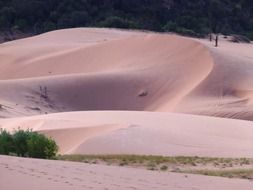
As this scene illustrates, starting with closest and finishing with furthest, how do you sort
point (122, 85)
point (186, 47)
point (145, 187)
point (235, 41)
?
point (145, 187)
point (122, 85)
point (186, 47)
point (235, 41)

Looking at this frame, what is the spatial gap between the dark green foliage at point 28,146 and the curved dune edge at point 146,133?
332 cm

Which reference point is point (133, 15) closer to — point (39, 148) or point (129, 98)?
point (129, 98)

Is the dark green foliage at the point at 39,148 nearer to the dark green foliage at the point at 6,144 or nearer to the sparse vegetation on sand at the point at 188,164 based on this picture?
the sparse vegetation on sand at the point at 188,164

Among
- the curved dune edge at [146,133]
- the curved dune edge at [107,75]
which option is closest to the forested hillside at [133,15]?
the curved dune edge at [107,75]

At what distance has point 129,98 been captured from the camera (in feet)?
119

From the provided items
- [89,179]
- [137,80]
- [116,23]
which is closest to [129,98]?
[137,80]

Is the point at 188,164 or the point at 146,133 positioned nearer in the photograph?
the point at 188,164

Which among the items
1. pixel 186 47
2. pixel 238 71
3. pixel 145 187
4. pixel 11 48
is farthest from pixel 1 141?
pixel 11 48

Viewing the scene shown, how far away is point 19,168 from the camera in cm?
920

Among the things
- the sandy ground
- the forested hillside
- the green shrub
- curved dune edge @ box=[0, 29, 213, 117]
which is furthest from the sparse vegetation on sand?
the green shrub

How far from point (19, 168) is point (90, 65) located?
36643mm

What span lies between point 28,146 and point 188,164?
8.82ft

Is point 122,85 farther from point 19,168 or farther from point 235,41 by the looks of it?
point 19,168

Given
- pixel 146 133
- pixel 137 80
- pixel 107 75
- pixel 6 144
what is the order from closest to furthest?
pixel 6 144 → pixel 146 133 → pixel 137 80 → pixel 107 75
